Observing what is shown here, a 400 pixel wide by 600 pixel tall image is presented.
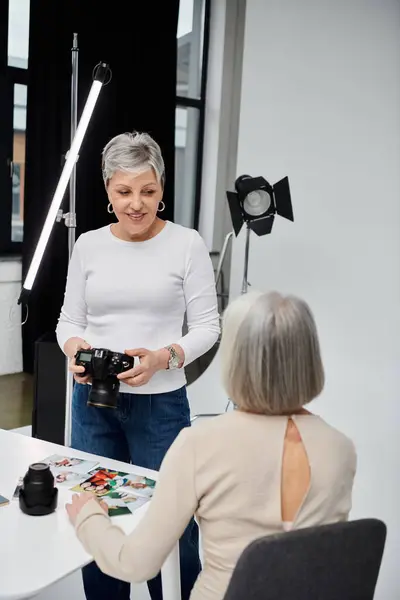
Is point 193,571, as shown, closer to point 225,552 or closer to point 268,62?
point 225,552

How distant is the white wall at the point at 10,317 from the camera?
4277mm

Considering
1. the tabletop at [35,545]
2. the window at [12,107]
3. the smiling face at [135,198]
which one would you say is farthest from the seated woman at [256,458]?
the window at [12,107]

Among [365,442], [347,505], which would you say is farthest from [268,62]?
[347,505]

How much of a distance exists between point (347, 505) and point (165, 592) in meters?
0.54

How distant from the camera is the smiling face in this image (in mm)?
1691

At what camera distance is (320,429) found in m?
1.06

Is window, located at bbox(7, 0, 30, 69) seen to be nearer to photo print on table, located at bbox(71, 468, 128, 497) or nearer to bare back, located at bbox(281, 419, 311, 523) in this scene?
photo print on table, located at bbox(71, 468, 128, 497)

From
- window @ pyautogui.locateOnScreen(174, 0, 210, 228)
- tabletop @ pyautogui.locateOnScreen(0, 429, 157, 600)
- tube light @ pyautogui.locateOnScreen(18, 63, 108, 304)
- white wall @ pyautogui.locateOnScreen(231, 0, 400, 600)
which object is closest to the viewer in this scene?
tabletop @ pyautogui.locateOnScreen(0, 429, 157, 600)

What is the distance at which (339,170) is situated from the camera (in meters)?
4.12

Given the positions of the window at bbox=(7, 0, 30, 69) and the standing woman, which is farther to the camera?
the window at bbox=(7, 0, 30, 69)

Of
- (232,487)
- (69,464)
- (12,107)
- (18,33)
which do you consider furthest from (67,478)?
(18,33)

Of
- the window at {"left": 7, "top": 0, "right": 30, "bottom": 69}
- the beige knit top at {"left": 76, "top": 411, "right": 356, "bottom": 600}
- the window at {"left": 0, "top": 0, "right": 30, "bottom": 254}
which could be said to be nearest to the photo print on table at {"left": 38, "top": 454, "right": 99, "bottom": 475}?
the beige knit top at {"left": 76, "top": 411, "right": 356, "bottom": 600}

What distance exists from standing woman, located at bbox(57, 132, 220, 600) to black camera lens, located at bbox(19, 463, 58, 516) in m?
0.37

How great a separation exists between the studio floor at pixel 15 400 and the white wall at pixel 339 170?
5.52ft
